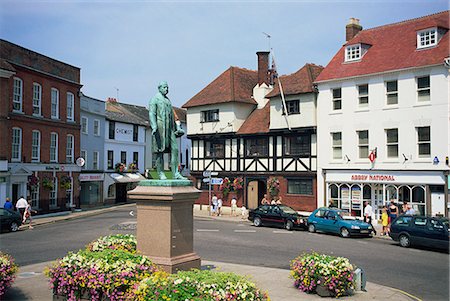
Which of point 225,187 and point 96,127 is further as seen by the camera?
point 96,127

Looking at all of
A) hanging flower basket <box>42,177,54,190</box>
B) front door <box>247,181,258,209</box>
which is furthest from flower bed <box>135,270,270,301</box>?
front door <box>247,181,258,209</box>

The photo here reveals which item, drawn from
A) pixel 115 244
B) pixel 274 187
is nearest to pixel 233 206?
pixel 274 187

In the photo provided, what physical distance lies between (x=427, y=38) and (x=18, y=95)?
1103 inches

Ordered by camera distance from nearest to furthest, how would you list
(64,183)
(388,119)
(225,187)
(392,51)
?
1. (388,119)
2. (392,51)
3. (64,183)
4. (225,187)

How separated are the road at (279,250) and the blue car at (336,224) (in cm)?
51

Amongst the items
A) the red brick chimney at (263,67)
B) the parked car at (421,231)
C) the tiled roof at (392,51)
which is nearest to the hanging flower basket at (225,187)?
the red brick chimney at (263,67)

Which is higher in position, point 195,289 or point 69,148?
point 69,148

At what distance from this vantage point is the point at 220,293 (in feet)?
24.9

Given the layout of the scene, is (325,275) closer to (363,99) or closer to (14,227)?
(14,227)

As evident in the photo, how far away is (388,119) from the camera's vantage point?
28938 millimetres

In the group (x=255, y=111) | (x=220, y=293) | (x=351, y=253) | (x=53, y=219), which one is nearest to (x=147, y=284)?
(x=220, y=293)

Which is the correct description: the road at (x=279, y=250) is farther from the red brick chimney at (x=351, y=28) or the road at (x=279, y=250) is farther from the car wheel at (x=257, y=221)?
the red brick chimney at (x=351, y=28)

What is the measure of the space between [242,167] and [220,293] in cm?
3047

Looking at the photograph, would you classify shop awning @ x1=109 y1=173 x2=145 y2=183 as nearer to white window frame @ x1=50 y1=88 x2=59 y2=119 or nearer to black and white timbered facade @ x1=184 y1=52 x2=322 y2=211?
black and white timbered facade @ x1=184 y1=52 x2=322 y2=211
